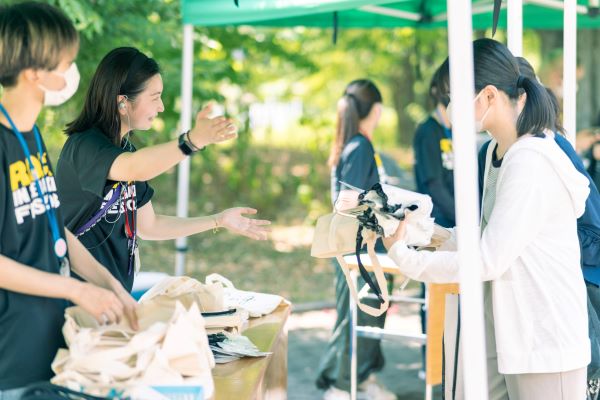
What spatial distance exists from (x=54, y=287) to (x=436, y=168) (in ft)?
11.8

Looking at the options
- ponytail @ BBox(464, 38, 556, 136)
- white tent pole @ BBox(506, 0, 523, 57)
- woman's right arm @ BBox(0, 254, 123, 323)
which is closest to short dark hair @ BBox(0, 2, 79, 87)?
woman's right arm @ BBox(0, 254, 123, 323)

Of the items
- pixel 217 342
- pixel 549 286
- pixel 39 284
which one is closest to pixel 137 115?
pixel 217 342

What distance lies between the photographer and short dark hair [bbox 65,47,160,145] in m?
2.79

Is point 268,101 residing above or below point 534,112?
above

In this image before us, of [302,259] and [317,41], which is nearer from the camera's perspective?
[302,259]

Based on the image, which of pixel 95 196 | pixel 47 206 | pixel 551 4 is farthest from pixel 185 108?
pixel 47 206

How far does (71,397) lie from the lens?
1890 mm

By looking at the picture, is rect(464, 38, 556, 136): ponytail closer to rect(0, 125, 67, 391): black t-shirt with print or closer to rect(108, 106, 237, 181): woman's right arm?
rect(108, 106, 237, 181): woman's right arm

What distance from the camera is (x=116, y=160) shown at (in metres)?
2.58

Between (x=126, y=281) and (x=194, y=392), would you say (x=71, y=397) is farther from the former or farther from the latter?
(x=126, y=281)

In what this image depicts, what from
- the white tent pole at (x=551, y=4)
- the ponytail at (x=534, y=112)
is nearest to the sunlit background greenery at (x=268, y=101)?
the white tent pole at (x=551, y=4)

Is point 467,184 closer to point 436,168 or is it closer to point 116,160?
point 116,160

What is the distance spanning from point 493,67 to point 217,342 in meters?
→ 1.22

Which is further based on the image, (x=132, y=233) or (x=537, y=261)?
(x=132, y=233)
